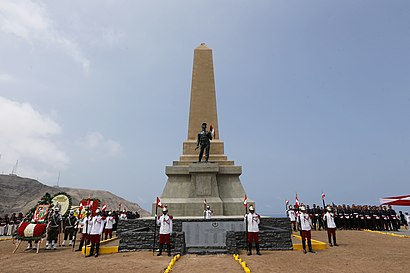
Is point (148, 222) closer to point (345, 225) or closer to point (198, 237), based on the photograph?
point (198, 237)

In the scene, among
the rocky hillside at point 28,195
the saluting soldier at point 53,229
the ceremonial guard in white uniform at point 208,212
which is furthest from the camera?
the rocky hillside at point 28,195

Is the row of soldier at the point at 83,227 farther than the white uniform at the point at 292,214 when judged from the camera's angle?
No

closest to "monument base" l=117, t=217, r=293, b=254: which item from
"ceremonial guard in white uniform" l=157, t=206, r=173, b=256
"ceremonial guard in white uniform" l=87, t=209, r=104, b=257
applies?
"ceremonial guard in white uniform" l=157, t=206, r=173, b=256

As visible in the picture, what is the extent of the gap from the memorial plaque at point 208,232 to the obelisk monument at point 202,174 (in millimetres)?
3904

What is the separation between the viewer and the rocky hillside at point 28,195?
52.7 meters

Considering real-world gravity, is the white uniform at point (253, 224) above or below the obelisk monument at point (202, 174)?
below

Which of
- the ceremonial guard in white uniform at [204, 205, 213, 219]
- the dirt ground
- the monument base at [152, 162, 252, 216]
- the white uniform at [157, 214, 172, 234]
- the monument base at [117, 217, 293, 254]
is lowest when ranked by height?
the dirt ground

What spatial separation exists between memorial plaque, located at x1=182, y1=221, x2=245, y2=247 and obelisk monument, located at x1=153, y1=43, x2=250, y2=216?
390 cm

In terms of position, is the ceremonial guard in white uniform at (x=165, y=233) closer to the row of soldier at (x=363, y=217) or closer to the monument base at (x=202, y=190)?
the monument base at (x=202, y=190)

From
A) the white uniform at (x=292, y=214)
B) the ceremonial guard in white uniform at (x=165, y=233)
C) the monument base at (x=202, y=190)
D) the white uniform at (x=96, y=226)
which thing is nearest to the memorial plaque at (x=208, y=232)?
the ceremonial guard in white uniform at (x=165, y=233)

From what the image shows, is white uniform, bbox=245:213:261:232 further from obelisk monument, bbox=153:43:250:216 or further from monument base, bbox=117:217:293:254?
obelisk monument, bbox=153:43:250:216

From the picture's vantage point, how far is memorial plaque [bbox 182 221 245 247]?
11102mm

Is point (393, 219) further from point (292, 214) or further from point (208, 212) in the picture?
point (208, 212)

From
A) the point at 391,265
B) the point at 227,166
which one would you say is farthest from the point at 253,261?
the point at 227,166
